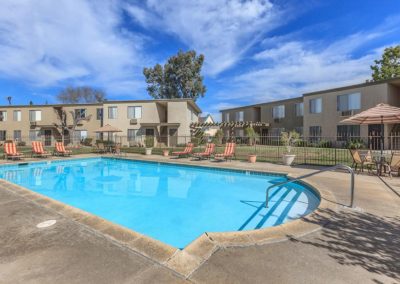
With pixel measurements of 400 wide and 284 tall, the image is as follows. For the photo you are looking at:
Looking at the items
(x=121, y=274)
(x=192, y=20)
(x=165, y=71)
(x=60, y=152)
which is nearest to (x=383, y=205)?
(x=121, y=274)

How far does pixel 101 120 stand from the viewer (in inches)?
1151

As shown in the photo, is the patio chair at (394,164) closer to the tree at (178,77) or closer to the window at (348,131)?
the window at (348,131)

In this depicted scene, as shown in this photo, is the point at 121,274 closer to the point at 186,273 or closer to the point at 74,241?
the point at 186,273

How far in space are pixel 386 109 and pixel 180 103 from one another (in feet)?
64.3

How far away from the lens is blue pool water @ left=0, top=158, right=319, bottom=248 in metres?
5.58

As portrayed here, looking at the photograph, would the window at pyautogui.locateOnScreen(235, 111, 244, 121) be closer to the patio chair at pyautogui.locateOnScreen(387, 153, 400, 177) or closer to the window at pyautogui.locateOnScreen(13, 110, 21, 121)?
the patio chair at pyautogui.locateOnScreen(387, 153, 400, 177)

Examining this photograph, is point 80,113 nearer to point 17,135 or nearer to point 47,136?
point 47,136

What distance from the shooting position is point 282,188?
8445 mm

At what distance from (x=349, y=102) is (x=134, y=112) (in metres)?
23.6

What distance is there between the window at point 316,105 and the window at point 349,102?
204cm

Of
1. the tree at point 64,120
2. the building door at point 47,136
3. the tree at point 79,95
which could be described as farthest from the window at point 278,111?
the tree at point 79,95

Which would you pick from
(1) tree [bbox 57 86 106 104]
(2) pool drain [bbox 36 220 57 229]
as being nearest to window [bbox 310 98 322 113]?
(2) pool drain [bbox 36 220 57 229]

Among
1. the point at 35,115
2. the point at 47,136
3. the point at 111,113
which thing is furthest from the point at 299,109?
the point at 35,115

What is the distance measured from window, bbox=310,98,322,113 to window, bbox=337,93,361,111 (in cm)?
204
